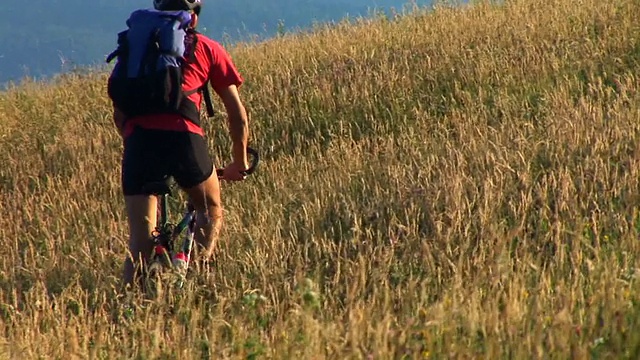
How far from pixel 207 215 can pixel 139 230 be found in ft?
1.30

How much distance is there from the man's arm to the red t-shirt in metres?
0.06

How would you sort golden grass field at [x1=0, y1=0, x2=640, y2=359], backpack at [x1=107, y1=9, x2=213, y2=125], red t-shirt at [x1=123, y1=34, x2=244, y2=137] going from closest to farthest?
golden grass field at [x1=0, y1=0, x2=640, y2=359] → backpack at [x1=107, y1=9, x2=213, y2=125] → red t-shirt at [x1=123, y1=34, x2=244, y2=137]

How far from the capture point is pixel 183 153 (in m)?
4.57

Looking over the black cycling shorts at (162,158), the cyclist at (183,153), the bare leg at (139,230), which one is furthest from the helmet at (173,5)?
the bare leg at (139,230)

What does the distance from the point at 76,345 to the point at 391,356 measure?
57.9 inches

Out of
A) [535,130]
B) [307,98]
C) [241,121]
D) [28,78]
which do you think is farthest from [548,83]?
[28,78]

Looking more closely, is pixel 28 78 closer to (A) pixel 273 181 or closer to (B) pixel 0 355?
(A) pixel 273 181

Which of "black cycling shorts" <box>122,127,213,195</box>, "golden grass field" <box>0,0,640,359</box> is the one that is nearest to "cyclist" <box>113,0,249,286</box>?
"black cycling shorts" <box>122,127,213,195</box>

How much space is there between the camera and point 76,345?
3557mm

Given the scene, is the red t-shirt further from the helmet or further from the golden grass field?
the golden grass field

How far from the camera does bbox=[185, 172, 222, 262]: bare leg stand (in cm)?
481

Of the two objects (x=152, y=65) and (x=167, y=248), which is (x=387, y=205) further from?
(x=152, y=65)

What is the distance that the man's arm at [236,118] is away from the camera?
4.75m

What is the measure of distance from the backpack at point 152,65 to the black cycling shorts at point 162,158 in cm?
14
